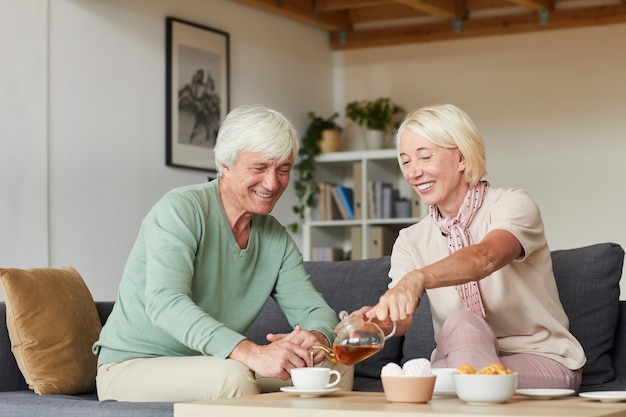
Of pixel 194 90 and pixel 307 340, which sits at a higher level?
pixel 194 90

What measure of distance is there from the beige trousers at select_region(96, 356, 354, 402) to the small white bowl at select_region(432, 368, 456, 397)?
50 cm

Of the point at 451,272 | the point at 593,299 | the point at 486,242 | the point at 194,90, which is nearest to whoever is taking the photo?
the point at 451,272

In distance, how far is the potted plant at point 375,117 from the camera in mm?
6977

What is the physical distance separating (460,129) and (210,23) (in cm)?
399

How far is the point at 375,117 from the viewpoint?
6977 mm

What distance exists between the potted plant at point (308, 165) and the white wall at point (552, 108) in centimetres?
62

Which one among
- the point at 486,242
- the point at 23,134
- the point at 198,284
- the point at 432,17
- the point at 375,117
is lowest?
the point at 198,284

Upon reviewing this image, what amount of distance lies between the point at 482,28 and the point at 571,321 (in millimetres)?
4196

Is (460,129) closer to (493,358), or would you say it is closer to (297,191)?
(493,358)

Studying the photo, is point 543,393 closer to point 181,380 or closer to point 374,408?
point 374,408

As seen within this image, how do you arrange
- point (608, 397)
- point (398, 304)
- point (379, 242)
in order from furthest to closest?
point (379, 242)
point (398, 304)
point (608, 397)

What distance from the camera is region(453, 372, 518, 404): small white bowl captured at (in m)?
1.82

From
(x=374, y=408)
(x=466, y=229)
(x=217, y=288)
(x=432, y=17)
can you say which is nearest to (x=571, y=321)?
(x=466, y=229)

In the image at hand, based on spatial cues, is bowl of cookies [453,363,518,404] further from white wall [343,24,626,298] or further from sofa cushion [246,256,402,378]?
white wall [343,24,626,298]
